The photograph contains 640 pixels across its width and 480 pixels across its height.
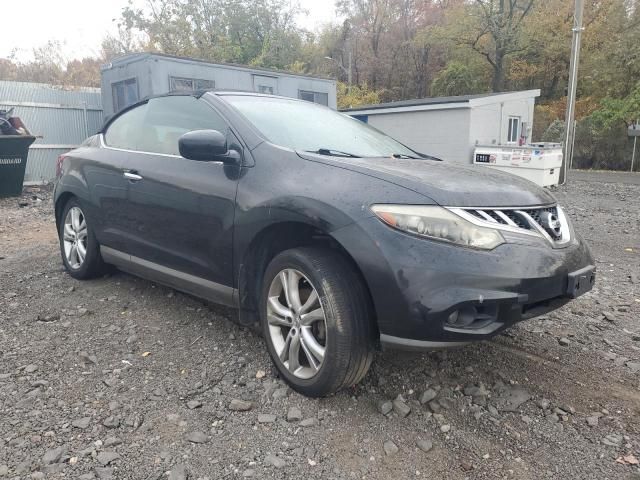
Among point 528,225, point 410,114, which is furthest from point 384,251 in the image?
point 410,114

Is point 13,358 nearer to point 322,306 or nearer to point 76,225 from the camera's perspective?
point 76,225

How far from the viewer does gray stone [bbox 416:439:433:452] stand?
90.7 inches

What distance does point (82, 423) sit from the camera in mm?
2484

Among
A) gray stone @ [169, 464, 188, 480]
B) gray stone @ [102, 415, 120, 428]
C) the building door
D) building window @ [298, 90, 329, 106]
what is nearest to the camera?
gray stone @ [169, 464, 188, 480]

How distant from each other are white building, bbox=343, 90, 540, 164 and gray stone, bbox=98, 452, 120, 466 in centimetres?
1618

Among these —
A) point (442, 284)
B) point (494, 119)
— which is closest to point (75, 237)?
point (442, 284)

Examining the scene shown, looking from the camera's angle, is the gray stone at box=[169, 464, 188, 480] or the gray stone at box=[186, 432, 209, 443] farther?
the gray stone at box=[186, 432, 209, 443]

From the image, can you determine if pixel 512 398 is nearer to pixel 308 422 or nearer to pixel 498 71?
pixel 308 422

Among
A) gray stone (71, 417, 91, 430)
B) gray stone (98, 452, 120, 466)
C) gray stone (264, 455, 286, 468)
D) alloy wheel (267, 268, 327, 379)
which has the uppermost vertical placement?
alloy wheel (267, 268, 327, 379)

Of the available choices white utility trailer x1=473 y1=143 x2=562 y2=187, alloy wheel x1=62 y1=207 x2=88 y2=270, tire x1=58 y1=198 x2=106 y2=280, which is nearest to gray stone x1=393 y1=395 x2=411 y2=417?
tire x1=58 y1=198 x2=106 y2=280

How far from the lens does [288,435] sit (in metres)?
2.40

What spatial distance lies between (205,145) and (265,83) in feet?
41.4

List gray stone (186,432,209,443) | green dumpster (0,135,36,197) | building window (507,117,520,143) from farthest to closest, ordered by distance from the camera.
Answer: building window (507,117,520,143) < green dumpster (0,135,36,197) < gray stone (186,432,209,443)

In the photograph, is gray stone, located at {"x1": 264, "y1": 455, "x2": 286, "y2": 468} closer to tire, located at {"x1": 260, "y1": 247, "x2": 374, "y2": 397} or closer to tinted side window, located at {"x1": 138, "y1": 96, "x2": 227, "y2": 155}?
tire, located at {"x1": 260, "y1": 247, "x2": 374, "y2": 397}
